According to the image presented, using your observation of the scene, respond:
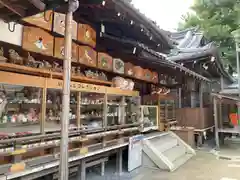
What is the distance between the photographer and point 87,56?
509 centimetres

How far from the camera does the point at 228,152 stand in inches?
351

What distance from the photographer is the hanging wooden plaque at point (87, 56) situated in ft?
16.1

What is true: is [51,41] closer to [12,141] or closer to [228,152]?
[12,141]

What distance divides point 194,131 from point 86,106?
21.3 feet

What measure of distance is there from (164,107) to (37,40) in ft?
21.2

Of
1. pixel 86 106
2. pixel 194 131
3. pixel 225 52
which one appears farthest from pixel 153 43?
pixel 225 52

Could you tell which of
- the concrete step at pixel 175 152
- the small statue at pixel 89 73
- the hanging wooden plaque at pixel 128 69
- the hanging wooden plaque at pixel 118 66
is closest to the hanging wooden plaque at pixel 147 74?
the hanging wooden plaque at pixel 128 69

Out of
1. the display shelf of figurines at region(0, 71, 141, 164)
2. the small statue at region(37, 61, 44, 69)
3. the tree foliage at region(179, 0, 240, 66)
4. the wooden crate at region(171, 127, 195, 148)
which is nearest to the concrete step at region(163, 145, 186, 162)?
the wooden crate at region(171, 127, 195, 148)

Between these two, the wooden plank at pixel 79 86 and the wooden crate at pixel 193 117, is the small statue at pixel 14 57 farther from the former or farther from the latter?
the wooden crate at pixel 193 117

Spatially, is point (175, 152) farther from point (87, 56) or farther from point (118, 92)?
point (87, 56)

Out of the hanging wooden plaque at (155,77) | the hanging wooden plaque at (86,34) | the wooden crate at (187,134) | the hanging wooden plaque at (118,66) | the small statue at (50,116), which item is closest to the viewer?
the small statue at (50,116)

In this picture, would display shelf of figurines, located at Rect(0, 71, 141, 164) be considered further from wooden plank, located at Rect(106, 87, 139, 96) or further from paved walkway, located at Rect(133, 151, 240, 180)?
paved walkway, located at Rect(133, 151, 240, 180)

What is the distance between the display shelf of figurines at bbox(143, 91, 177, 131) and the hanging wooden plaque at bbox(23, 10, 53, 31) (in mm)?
5201

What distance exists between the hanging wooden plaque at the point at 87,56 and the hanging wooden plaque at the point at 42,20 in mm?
951
